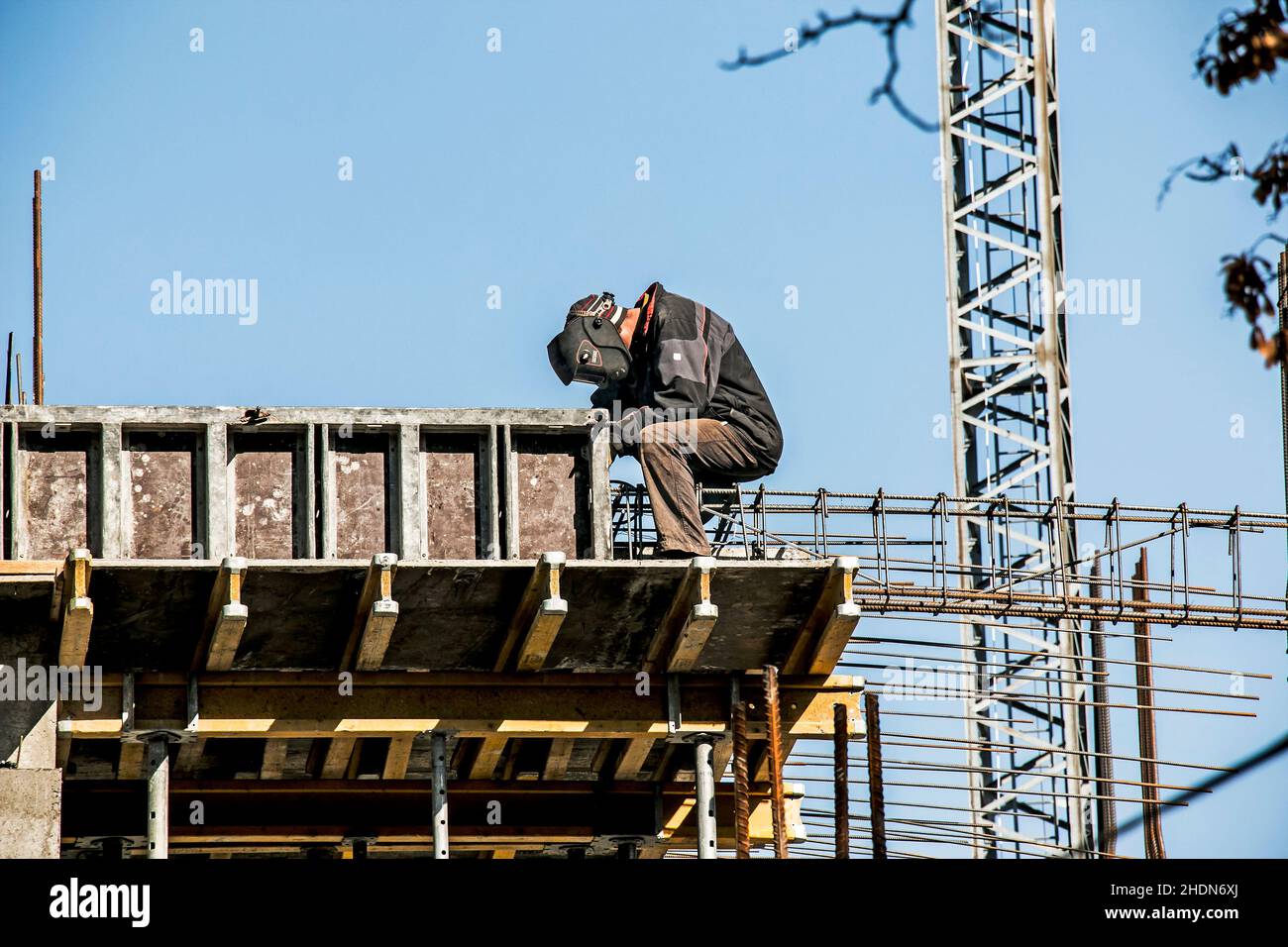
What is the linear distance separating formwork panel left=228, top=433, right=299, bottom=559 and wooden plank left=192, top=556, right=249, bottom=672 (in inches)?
30.5

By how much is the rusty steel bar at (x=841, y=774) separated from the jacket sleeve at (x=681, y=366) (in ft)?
9.54

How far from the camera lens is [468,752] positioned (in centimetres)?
2045

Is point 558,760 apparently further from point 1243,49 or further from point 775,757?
point 1243,49

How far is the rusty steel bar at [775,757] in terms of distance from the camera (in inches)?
729

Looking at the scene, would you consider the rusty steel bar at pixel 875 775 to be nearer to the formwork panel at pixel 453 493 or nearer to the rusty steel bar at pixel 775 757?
the rusty steel bar at pixel 775 757

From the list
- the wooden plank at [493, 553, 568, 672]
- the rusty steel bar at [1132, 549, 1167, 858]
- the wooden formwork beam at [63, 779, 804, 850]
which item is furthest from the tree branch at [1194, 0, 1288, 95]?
the rusty steel bar at [1132, 549, 1167, 858]

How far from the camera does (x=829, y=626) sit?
18766mm

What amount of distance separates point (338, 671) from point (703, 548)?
320 cm

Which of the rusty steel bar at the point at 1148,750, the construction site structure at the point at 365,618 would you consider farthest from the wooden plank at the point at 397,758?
the rusty steel bar at the point at 1148,750

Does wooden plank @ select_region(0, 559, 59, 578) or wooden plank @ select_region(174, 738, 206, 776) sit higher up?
wooden plank @ select_region(0, 559, 59, 578)

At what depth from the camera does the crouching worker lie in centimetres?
1897

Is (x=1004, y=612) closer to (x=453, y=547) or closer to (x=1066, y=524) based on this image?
(x=453, y=547)

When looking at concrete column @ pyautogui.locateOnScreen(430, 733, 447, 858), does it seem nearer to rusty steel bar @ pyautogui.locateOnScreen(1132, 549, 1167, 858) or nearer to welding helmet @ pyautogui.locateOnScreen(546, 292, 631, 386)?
welding helmet @ pyautogui.locateOnScreen(546, 292, 631, 386)

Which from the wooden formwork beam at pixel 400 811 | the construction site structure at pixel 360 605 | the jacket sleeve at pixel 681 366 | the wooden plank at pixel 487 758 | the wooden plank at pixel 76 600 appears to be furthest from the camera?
the wooden formwork beam at pixel 400 811
